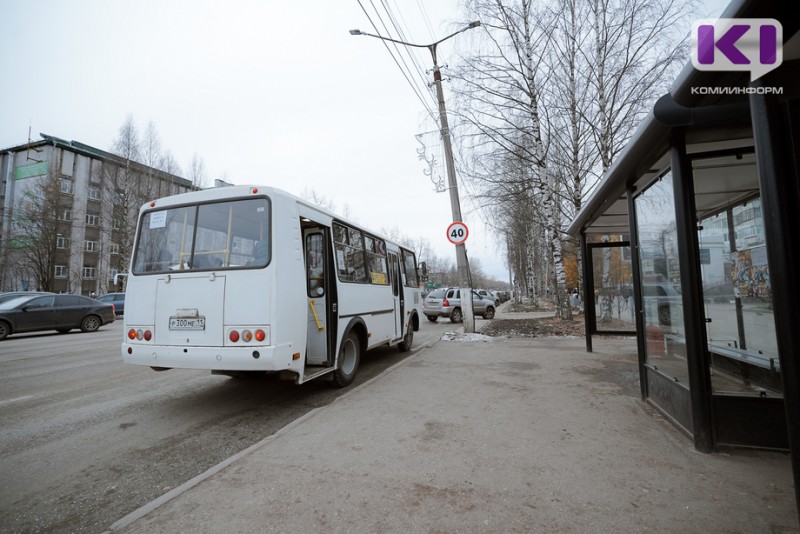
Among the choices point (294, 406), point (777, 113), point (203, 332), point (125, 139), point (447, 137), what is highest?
point (125, 139)

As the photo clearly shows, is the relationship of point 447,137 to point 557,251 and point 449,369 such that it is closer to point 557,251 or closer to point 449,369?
point 557,251

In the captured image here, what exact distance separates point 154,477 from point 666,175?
558cm

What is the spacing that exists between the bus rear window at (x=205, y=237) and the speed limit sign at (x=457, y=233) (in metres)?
7.40

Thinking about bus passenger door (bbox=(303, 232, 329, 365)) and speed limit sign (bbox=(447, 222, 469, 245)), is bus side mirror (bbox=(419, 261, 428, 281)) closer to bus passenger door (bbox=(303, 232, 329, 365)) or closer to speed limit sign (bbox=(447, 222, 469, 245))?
speed limit sign (bbox=(447, 222, 469, 245))

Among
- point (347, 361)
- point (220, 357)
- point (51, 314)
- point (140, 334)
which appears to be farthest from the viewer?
point (51, 314)

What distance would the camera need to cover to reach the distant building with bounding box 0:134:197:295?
2839 centimetres

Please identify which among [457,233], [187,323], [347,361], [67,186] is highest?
[67,186]

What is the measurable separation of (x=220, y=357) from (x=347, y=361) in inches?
89.7

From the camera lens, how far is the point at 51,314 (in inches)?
547

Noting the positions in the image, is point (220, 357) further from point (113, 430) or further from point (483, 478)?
point (483, 478)

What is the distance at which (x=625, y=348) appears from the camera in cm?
877

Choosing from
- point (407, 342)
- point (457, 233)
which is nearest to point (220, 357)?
point (407, 342)

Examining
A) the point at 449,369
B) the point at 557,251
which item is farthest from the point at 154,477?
the point at 557,251

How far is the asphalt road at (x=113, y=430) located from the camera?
110 inches
